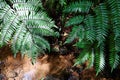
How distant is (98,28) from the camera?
278 centimetres

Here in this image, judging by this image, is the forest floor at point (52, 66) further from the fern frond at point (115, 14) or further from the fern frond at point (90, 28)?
the fern frond at point (115, 14)

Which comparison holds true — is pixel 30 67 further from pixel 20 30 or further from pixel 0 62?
pixel 20 30

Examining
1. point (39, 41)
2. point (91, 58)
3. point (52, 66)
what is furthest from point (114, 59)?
point (52, 66)

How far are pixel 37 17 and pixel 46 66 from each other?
0.95 m

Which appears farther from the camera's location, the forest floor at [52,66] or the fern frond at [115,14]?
the forest floor at [52,66]

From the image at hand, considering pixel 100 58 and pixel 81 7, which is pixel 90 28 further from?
pixel 100 58

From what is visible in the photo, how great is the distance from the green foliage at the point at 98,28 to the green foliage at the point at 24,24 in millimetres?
390

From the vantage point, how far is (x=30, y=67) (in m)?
3.86

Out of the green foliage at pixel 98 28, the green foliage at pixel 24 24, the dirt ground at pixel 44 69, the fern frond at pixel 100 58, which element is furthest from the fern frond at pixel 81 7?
the dirt ground at pixel 44 69

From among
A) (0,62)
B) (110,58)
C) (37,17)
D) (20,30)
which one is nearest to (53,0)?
(37,17)

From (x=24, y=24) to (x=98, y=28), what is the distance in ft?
3.09

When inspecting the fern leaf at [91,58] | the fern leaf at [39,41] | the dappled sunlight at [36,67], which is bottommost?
the dappled sunlight at [36,67]

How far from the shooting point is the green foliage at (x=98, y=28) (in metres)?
2.77

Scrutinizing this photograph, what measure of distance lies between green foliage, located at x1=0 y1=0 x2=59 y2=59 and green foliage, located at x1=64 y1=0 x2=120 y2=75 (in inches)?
15.4
